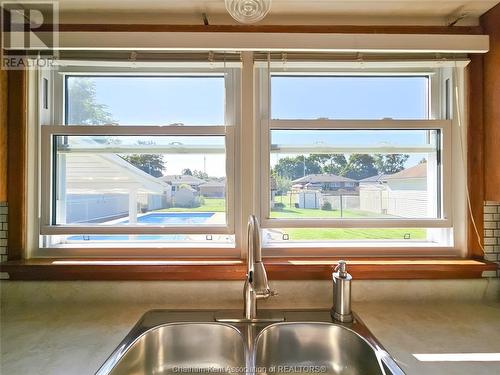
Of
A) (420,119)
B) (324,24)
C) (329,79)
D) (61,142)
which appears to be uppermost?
(324,24)

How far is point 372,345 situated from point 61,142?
162 cm

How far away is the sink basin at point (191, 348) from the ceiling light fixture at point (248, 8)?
121 cm

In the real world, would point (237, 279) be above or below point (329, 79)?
below

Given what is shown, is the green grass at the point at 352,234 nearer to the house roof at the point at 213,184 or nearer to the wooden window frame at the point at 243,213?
the wooden window frame at the point at 243,213

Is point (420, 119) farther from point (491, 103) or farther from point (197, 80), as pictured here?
point (197, 80)

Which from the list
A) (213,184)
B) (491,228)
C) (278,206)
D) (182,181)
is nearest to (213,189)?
(213,184)

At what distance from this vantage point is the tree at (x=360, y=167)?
1389 millimetres

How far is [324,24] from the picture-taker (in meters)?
1.31

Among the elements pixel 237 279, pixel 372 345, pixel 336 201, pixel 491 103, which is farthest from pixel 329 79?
pixel 372 345

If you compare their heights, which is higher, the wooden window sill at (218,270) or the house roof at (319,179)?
the house roof at (319,179)

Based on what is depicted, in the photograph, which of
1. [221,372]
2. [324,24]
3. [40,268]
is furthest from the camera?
[324,24]

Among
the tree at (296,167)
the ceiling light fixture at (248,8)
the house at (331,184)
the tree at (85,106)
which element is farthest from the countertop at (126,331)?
the ceiling light fixture at (248,8)

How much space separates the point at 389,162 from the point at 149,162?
1204 millimetres

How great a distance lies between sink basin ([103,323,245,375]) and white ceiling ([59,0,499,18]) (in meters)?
1.36
